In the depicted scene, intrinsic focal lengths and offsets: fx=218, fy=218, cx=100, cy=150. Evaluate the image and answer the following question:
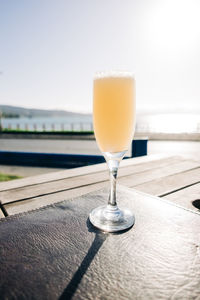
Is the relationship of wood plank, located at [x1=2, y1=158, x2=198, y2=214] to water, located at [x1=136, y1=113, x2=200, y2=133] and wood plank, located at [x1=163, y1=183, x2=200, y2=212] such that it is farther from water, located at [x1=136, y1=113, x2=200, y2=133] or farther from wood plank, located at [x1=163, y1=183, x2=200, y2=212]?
water, located at [x1=136, y1=113, x2=200, y2=133]

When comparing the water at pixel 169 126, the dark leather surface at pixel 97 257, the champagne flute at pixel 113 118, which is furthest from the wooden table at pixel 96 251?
the water at pixel 169 126

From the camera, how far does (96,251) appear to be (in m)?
0.60

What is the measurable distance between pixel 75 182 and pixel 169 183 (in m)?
0.60

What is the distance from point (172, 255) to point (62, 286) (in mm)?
302

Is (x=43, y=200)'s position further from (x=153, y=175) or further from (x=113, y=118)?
(x=153, y=175)

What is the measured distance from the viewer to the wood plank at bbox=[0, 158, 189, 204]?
117 centimetres

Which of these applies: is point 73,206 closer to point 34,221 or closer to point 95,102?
point 34,221

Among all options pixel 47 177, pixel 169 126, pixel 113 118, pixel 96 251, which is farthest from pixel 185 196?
pixel 169 126

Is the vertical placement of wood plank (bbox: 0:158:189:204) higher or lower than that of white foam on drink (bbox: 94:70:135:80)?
lower

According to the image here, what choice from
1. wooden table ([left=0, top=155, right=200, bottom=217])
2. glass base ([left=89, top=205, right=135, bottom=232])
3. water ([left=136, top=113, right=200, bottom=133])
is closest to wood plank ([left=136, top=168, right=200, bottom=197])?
wooden table ([left=0, top=155, right=200, bottom=217])

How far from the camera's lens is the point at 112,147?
0.89 metres

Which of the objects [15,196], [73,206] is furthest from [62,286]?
[15,196]

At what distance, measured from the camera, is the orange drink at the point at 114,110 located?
866 millimetres

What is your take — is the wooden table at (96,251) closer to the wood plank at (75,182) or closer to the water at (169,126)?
the wood plank at (75,182)
